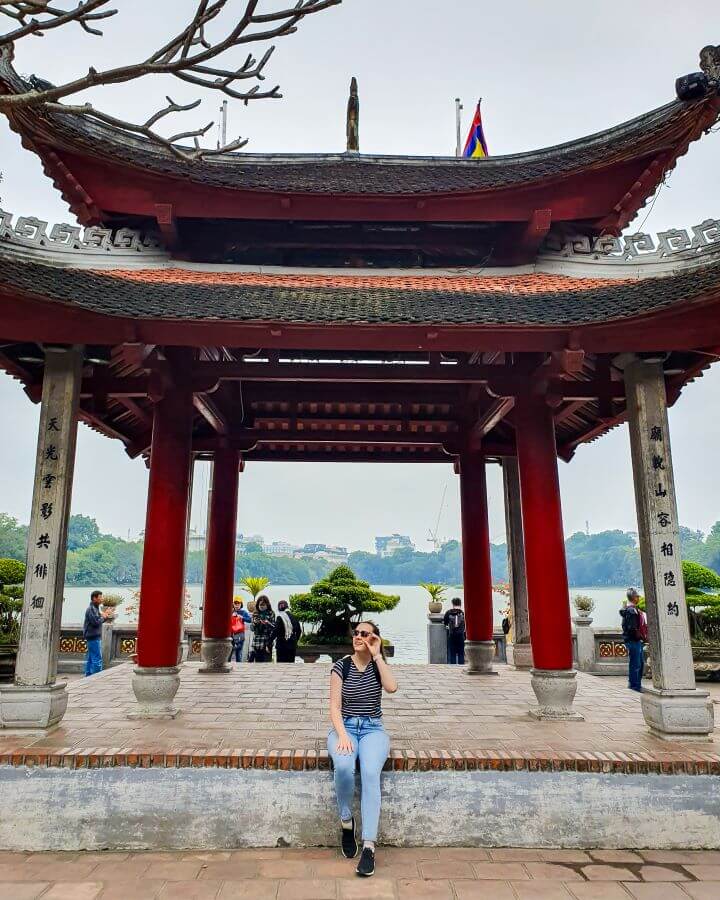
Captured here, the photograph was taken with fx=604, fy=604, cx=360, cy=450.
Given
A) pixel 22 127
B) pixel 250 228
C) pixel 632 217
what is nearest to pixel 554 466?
pixel 632 217

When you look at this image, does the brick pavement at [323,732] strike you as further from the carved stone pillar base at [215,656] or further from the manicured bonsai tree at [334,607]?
the manicured bonsai tree at [334,607]

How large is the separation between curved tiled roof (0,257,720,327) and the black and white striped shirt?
3.59m

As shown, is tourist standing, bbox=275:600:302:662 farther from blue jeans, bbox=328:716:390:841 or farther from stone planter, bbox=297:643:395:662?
blue jeans, bbox=328:716:390:841

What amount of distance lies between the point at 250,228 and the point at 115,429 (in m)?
4.19

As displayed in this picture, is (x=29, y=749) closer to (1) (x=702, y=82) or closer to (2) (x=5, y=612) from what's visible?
(2) (x=5, y=612)

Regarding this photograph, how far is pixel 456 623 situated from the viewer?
14203mm

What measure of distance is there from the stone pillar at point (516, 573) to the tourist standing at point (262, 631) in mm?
5453

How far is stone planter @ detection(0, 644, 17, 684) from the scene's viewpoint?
13602 mm

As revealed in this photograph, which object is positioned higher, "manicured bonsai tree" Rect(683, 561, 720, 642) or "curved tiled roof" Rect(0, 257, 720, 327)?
"curved tiled roof" Rect(0, 257, 720, 327)

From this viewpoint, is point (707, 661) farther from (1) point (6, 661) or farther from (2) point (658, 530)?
(1) point (6, 661)

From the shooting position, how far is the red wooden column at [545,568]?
769 centimetres

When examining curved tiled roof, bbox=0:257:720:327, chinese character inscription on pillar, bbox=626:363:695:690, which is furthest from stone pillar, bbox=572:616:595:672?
curved tiled roof, bbox=0:257:720:327

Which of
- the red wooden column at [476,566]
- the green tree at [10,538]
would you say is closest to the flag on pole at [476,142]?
the red wooden column at [476,566]

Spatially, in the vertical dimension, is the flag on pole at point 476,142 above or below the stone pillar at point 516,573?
above
